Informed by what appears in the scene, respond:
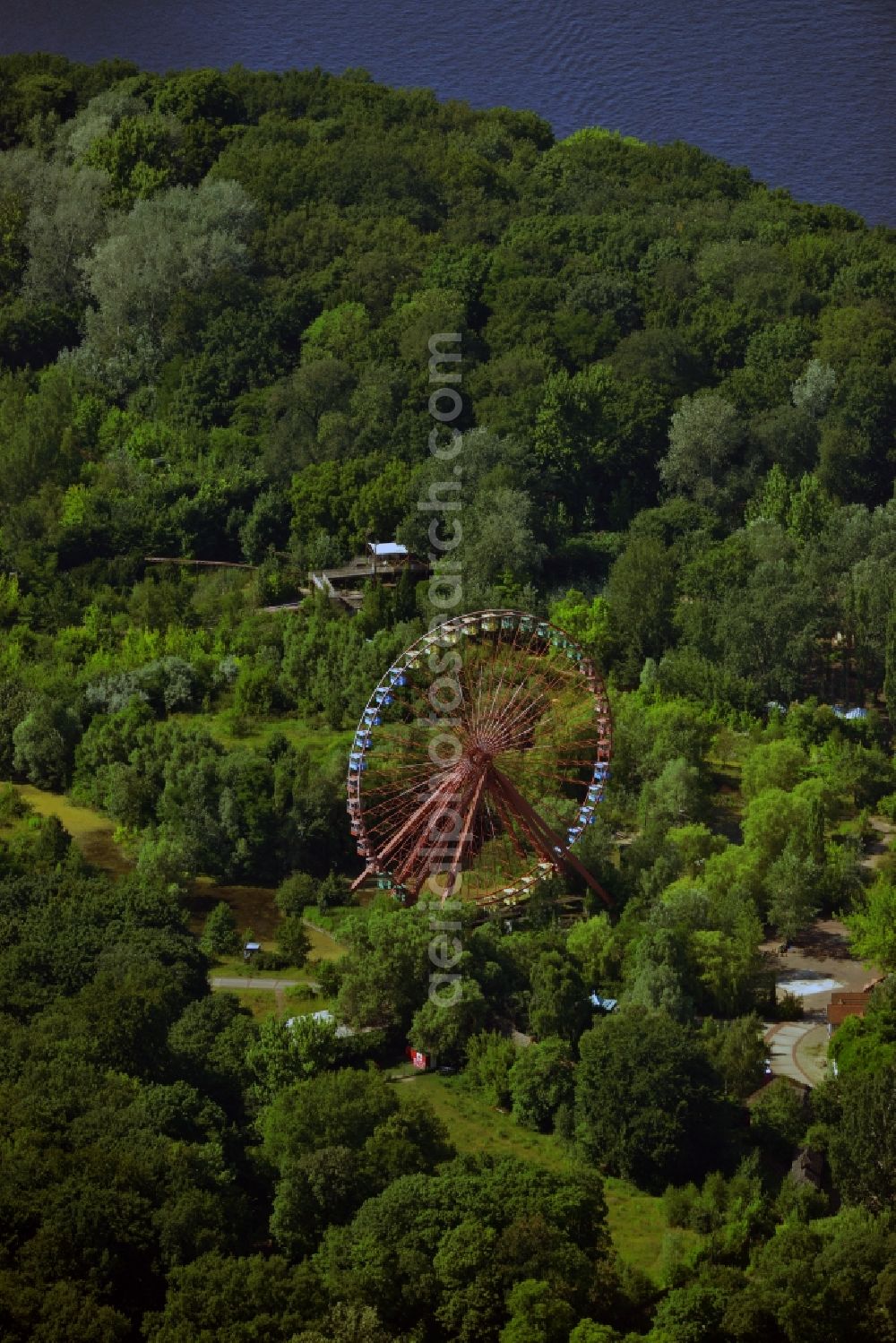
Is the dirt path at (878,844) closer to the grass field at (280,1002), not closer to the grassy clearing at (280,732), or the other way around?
the grassy clearing at (280,732)

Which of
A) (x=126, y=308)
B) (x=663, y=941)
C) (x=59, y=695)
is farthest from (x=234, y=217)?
(x=663, y=941)

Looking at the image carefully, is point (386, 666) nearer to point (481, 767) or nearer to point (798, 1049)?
point (481, 767)

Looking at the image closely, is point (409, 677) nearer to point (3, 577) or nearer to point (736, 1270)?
point (3, 577)

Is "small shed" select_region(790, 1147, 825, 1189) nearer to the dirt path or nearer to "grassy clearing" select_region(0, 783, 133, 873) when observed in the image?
the dirt path

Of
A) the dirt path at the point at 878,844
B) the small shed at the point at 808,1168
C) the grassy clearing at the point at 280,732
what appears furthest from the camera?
the grassy clearing at the point at 280,732

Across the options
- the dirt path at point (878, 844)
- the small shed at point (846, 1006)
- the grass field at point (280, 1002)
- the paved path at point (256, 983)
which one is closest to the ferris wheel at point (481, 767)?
the paved path at point (256, 983)
